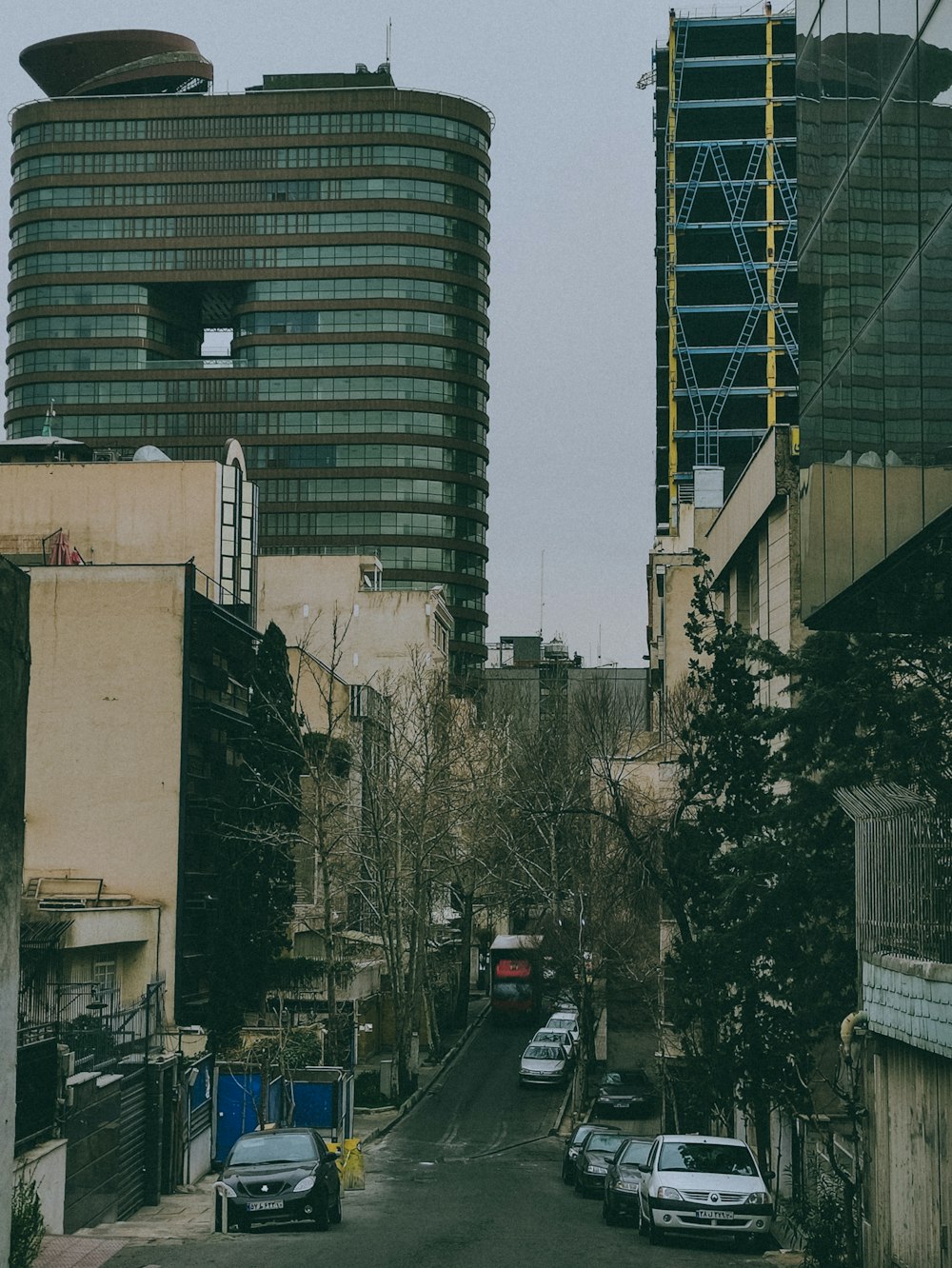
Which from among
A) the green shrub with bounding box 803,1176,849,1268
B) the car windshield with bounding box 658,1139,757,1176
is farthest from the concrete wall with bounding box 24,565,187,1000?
the green shrub with bounding box 803,1176,849,1268

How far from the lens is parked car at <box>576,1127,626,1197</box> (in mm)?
29562

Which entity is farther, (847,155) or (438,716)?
(438,716)

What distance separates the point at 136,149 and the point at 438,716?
83.3 meters

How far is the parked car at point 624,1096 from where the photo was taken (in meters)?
46.0

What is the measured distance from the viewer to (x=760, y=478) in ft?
114

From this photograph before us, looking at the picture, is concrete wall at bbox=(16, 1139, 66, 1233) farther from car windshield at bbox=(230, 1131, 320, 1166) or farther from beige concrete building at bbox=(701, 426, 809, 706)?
beige concrete building at bbox=(701, 426, 809, 706)

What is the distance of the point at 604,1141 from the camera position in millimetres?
30688

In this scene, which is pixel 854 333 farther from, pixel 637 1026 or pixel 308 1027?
pixel 637 1026

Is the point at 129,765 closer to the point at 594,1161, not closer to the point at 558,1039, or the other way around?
the point at 594,1161

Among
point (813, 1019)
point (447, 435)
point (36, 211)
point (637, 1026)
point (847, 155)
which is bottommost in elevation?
point (637, 1026)

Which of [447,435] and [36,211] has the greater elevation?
[36,211]

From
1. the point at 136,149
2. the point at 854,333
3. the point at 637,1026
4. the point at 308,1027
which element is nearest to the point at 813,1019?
the point at 854,333

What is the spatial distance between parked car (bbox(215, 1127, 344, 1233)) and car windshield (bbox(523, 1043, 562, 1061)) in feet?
98.4

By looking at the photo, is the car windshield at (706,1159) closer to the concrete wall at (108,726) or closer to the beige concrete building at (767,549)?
the beige concrete building at (767,549)
